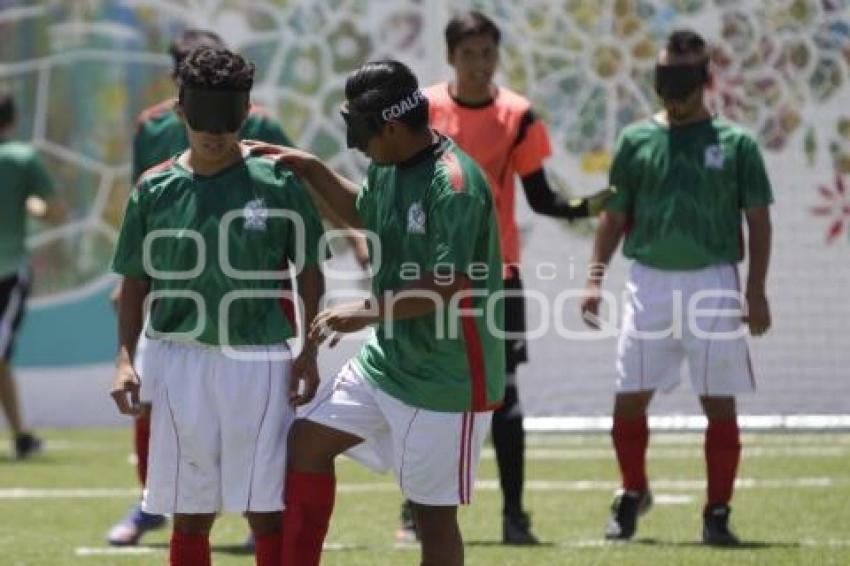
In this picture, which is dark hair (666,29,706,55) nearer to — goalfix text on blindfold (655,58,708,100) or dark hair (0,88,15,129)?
goalfix text on blindfold (655,58,708,100)

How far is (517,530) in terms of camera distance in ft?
31.1

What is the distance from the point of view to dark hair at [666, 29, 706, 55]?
376 inches

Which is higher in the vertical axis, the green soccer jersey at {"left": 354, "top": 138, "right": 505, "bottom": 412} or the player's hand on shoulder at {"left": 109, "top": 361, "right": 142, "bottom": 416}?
the green soccer jersey at {"left": 354, "top": 138, "right": 505, "bottom": 412}

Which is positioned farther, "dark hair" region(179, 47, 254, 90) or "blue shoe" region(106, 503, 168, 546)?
"blue shoe" region(106, 503, 168, 546)

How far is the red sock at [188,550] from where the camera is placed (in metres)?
7.09

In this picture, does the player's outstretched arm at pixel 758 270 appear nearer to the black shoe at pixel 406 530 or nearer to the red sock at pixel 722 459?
the red sock at pixel 722 459

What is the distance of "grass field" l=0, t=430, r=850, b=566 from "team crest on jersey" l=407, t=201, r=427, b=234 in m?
2.34

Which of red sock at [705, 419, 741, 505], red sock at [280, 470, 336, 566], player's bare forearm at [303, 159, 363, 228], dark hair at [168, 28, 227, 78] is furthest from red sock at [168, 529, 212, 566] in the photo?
red sock at [705, 419, 741, 505]

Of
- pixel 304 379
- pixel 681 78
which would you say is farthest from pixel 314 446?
pixel 681 78

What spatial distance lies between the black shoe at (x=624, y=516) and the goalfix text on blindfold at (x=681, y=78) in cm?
177

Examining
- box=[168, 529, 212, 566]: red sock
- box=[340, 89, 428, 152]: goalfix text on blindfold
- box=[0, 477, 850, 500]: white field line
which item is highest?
box=[340, 89, 428, 152]: goalfix text on blindfold

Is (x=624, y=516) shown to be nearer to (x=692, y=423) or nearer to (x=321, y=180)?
(x=321, y=180)

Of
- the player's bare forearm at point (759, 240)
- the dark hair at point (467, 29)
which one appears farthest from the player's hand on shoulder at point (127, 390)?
the player's bare forearm at point (759, 240)

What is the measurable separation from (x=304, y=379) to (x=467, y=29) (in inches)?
117
